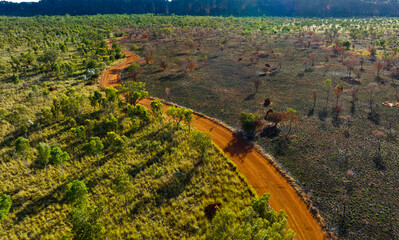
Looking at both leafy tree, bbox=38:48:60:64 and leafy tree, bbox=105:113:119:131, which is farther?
leafy tree, bbox=38:48:60:64

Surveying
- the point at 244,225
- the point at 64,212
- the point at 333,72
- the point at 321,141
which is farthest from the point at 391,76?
the point at 64,212

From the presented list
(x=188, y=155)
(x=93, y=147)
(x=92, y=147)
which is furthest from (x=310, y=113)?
(x=92, y=147)

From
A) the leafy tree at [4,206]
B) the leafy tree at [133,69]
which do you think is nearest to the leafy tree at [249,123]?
the leafy tree at [4,206]

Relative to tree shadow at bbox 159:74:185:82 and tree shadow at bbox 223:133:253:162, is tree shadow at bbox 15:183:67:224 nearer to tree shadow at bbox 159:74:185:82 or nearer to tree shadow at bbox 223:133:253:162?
tree shadow at bbox 223:133:253:162

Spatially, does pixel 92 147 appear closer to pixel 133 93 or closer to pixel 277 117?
pixel 133 93

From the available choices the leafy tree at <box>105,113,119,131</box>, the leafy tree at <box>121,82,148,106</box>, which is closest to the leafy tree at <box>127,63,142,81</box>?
the leafy tree at <box>121,82,148,106</box>

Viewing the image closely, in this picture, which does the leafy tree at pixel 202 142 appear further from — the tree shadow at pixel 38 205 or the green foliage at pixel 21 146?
the green foliage at pixel 21 146

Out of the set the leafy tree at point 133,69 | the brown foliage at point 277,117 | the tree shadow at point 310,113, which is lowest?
the tree shadow at point 310,113

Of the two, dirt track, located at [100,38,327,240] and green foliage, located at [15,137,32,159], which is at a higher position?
green foliage, located at [15,137,32,159]
